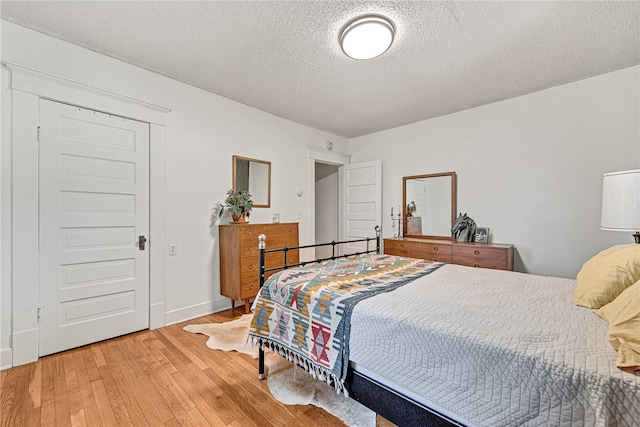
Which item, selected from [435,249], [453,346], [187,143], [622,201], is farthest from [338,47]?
[435,249]

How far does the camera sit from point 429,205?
436cm

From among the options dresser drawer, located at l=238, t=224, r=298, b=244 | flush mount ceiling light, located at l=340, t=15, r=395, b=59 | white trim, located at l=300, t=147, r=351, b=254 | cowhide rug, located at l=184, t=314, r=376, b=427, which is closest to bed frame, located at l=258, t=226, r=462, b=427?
cowhide rug, located at l=184, t=314, r=376, b=427

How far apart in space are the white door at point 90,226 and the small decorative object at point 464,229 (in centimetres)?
387

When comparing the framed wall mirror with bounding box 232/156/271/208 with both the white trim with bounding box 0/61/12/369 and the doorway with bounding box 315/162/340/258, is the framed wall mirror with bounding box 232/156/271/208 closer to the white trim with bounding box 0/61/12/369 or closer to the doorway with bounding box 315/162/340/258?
the doorway with bounding box 315/162/340/258

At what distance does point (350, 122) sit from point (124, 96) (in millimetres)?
3034

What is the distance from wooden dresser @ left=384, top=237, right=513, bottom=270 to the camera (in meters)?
3.28

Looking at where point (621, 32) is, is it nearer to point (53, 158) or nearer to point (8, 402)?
point (53, 158)

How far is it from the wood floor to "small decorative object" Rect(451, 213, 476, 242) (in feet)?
9.81

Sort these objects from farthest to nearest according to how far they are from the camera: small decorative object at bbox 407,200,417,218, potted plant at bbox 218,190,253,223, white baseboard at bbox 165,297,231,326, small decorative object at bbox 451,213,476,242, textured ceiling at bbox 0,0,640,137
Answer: small decorative object at bbox 407,200,417,218 → small decorative object at bbox 451,213,476,242 → potted plant at bbox 218,190,253,223 → white baseboard at bbox 165,297,231,326 → textured ceiling at bbox 0,0,640,137

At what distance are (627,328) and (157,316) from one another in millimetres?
3557

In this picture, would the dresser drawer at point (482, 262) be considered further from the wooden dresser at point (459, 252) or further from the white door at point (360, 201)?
Answer: the white door at point (360, 201)

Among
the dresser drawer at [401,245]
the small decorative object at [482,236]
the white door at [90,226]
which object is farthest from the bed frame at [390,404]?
the small decorative object at [482,236]

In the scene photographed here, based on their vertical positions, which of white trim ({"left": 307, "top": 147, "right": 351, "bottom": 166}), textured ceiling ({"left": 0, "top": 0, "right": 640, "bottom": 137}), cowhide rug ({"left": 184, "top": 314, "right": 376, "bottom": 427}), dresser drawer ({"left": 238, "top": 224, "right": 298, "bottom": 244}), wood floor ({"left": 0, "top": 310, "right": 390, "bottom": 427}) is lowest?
wood floor ({"left": 0, "top": 310, "right": 390, "bottom": 427})

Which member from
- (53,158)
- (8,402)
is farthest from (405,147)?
(8,402)
